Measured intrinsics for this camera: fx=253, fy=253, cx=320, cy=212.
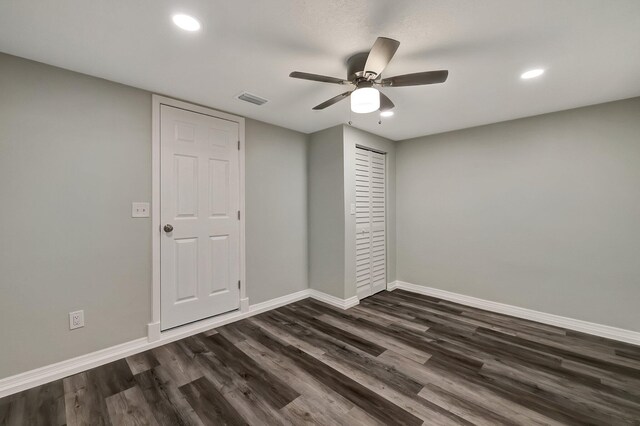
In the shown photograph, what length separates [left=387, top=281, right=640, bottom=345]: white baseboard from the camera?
8.27 ft

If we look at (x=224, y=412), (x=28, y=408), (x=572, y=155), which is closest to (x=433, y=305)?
(x=572, y=155)

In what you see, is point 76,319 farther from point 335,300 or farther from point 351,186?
point 351,186

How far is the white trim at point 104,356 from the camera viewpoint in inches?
70.5

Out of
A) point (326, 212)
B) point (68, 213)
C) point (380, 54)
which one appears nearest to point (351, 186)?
point (326, 212)

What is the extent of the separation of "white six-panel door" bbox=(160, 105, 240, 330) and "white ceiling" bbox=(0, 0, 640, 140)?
1.29 ft

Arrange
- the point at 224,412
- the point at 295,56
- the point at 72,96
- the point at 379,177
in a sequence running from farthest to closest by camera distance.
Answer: the point at 379,177
the point at 72,96
the point at 295,56
the point at 224,412

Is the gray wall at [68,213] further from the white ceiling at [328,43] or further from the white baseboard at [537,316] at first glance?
the white baseboard at [537,316]

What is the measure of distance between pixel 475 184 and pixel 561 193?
2.82 feet

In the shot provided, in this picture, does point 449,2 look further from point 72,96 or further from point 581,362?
point 581,362

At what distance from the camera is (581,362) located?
2172 mm

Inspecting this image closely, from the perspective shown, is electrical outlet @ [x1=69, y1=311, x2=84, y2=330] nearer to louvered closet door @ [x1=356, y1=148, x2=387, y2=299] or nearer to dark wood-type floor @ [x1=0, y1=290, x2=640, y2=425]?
dark wood-type floor @ [x1=0, y1=290, x2=640, y2=425]

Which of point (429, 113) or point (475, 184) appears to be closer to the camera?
point (429, 113)

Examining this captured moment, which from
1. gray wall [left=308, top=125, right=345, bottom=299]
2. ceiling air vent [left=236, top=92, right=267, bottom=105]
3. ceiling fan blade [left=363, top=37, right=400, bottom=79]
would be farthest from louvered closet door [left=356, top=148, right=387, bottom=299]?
ceiling fan blade [left=363, top=37, right=400, bottom=79]

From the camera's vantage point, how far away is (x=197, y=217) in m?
2.68
